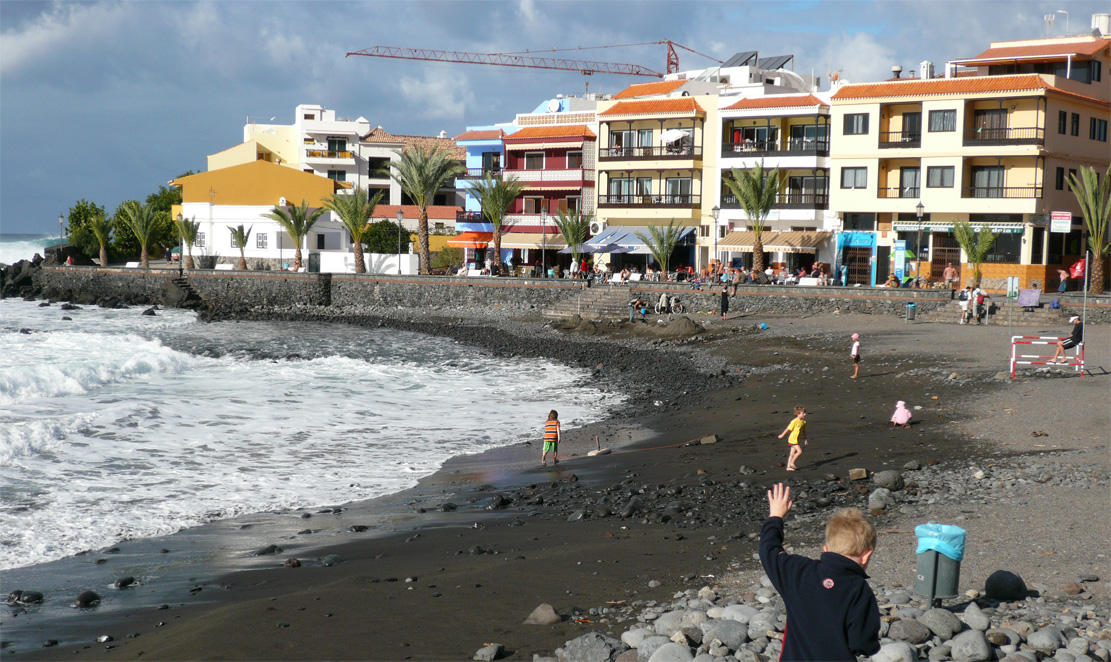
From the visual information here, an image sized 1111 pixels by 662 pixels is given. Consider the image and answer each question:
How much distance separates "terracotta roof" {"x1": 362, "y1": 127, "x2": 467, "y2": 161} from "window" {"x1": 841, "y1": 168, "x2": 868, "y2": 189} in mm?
46990

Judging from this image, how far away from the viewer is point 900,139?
4456cm

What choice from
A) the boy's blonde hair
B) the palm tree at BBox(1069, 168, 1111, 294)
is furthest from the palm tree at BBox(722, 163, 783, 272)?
the boy's blonde hair

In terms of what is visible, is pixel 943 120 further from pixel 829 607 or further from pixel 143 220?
pixel 143 220

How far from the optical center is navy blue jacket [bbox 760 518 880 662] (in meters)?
3.95

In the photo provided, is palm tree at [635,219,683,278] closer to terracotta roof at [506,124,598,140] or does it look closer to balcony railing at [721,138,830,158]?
balcony railing at [721,138,830,158]

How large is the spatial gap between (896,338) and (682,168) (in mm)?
26150

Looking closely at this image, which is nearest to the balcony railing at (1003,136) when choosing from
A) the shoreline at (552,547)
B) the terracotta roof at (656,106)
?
the terracotta roof at (656,106)

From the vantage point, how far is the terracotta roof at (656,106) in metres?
52.3

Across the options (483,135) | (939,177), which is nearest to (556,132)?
(483,135)

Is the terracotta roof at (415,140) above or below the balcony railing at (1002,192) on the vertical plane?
above

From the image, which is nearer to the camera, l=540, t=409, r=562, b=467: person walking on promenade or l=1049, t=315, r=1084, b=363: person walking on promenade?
l=540, t=409, r=562, b=467: person walking on promenade

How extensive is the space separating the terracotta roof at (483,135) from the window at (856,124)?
82.2 ft

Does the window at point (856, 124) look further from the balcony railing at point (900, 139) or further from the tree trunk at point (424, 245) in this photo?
the tree trunk at point (424, 245)

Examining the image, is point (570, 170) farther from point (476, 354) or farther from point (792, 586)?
point (792, 586)
